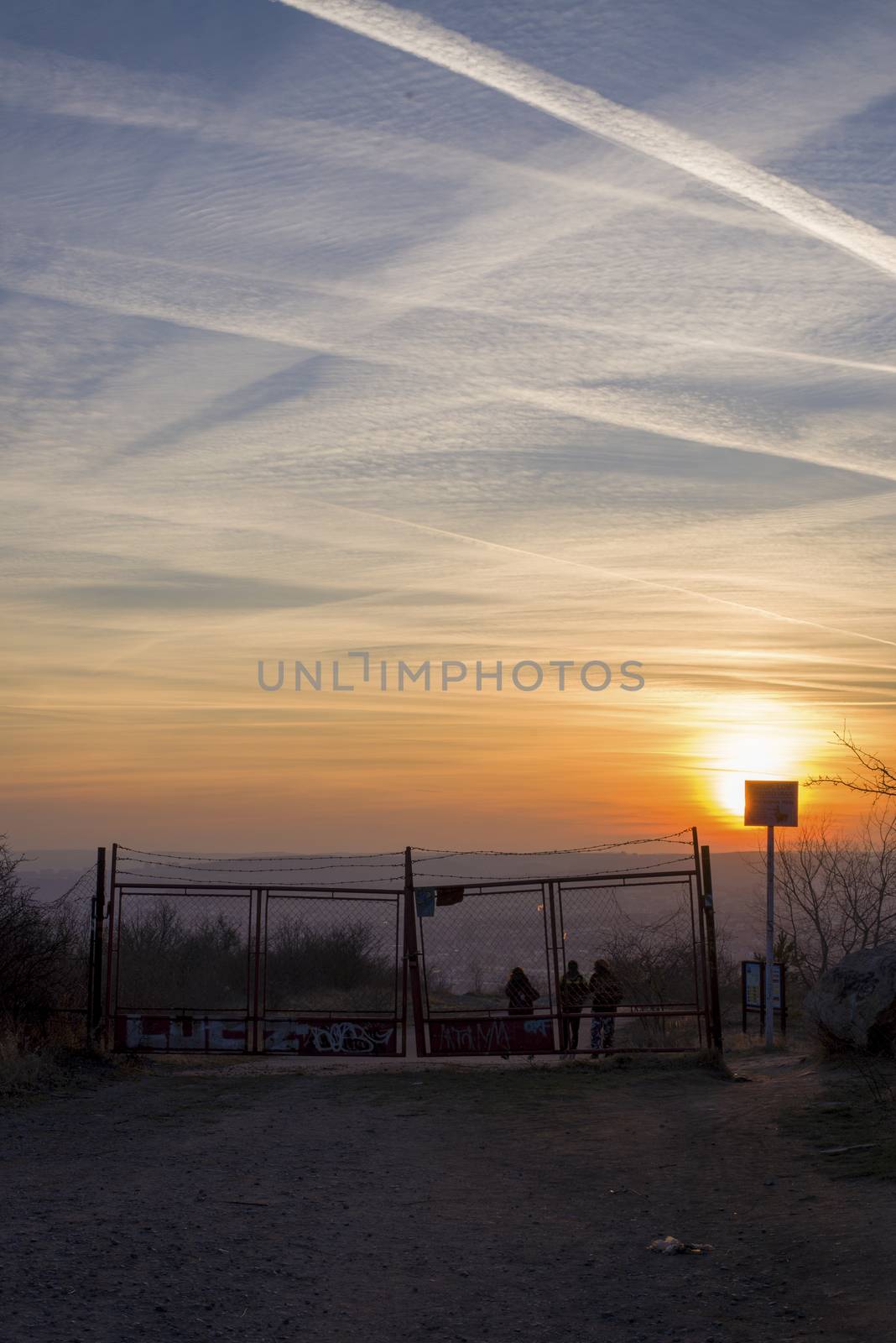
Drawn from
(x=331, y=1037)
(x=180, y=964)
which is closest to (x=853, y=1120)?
(x=331, y=1037)

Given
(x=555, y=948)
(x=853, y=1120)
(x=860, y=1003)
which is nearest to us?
(x=853, y=1120)

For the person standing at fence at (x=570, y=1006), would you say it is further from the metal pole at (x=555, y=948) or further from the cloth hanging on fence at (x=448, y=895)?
the cloth hanging on fence at (x=448, y=895)

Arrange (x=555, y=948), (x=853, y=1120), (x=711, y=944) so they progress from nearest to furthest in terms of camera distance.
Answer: (x=853, y=1120), (x=555, y=948), (x=711, y=944)

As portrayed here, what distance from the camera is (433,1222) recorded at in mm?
8312

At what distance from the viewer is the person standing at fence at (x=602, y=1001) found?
16750 mm

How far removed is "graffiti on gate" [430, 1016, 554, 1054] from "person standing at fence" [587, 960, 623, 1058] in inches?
30.6

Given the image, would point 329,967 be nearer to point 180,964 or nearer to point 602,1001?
point 180,964

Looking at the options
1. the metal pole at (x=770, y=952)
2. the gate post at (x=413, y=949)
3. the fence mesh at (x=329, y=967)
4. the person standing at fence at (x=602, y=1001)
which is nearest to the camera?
the gate post at (x=413, y=949)

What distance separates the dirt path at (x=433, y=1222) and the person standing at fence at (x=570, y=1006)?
2.29 m

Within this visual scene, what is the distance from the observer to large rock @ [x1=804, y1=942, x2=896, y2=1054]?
46.6 ft

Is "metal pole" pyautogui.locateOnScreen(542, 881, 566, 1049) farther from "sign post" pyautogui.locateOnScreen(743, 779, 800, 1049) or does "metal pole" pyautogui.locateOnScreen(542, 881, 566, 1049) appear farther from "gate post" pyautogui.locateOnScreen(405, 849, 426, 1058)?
"sign post" pyautogui.locateOnScreen(743, 779, 800, 1049)

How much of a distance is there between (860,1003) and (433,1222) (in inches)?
309

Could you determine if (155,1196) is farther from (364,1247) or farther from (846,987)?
(846,987)

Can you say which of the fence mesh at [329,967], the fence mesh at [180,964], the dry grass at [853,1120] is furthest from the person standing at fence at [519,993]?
the fence mesh at [180,964]
